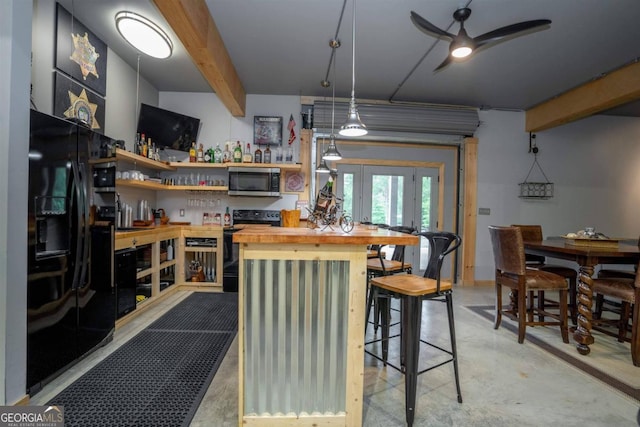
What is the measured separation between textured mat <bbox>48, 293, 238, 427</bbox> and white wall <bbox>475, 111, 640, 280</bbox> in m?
4.66

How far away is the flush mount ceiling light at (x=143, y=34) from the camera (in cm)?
292

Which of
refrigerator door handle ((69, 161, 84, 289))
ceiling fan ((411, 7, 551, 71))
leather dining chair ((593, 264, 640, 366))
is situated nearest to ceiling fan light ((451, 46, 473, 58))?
ceiling fan ((411, 7, 551, 71))

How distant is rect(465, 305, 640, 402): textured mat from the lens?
7.57 ft

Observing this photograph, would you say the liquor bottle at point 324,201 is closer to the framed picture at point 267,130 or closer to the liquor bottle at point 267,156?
the liquor bottle at point 267,156

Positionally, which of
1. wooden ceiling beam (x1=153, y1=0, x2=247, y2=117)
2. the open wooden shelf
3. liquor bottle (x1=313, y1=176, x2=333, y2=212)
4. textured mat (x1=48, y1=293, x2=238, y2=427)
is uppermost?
wooden ceiling beam (x1=153, y1=0, x2=247, y2=117)

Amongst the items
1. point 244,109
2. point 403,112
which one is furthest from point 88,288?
point 403,112

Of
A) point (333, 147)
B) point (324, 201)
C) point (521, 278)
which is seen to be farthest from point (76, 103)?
point (521, 278)

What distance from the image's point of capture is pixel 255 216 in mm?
4980

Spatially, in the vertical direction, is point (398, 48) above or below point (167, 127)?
above

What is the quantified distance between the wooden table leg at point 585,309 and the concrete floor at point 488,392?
122mm

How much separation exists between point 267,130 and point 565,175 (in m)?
5.43

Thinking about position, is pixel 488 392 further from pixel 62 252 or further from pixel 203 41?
pixel 203 41

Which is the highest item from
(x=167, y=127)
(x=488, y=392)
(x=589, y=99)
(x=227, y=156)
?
(x=589, y=99)

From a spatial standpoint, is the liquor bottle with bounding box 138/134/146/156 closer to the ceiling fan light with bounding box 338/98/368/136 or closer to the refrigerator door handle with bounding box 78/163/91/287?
the refrigerator door handle with bounding box 78/163/91/287
